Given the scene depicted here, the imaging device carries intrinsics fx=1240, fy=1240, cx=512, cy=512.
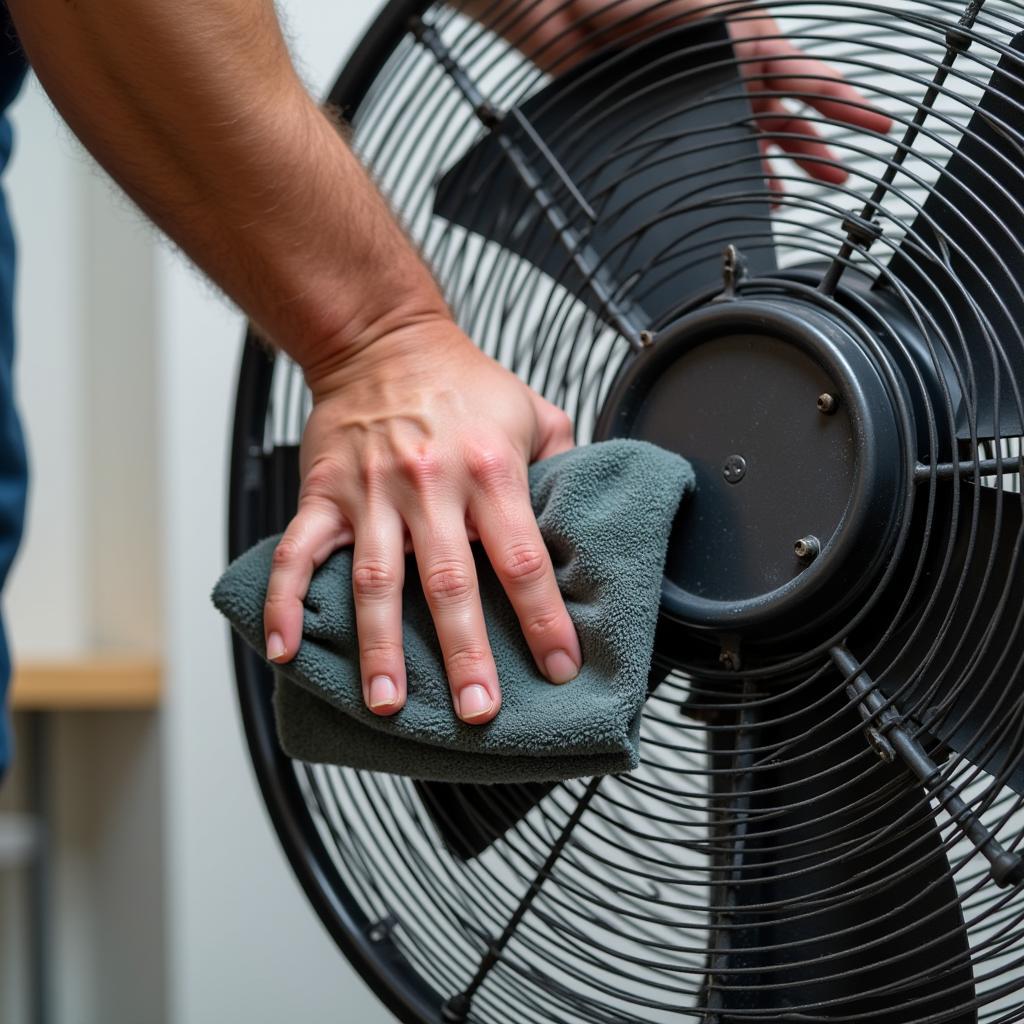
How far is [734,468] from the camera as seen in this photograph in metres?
0.64

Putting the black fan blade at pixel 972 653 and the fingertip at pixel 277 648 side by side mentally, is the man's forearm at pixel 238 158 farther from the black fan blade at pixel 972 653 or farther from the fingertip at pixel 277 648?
the black fan blade at pixel 972 653

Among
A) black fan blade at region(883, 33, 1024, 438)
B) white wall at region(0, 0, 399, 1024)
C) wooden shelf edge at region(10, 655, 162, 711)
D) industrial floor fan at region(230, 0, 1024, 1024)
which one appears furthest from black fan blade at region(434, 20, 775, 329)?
wooden shelf edge at region(10, 655, 162, 711)

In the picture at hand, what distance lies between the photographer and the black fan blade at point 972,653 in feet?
1.74

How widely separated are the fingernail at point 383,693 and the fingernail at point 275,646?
5cm

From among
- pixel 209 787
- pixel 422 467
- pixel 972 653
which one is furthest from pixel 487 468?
pixel 209 787

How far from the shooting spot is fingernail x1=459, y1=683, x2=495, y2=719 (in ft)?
1.89

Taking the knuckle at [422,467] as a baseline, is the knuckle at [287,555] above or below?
below

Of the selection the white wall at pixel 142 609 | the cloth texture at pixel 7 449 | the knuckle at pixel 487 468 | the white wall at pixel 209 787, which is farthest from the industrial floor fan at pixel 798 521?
the white wall at pixel 209 787

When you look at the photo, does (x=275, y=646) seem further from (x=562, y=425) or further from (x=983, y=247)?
(x=983, y=247)

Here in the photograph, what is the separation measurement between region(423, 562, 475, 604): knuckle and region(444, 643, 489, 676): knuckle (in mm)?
23

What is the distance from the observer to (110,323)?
156 cm

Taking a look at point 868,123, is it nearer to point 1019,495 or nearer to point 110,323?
point 1019,495

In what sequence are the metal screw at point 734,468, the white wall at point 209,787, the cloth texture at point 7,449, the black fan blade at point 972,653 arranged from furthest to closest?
1. the white wall at point 209,787
2. the cloth texture at point 7,449
3. the metal screw at point 734,468
4. the black fan blade at point 972,653

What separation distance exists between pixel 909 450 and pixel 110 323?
48.2 inches
